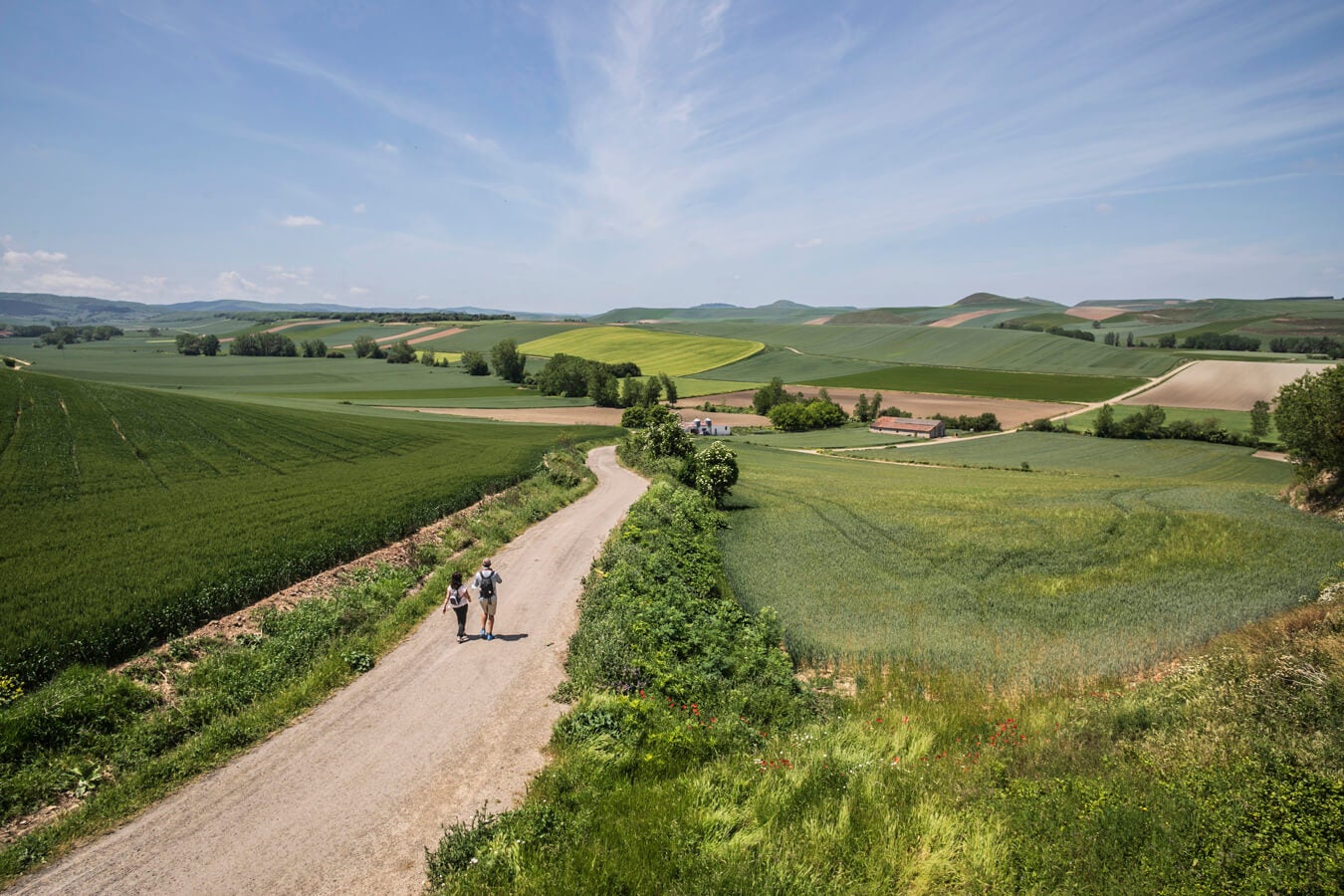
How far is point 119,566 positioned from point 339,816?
1322 cm

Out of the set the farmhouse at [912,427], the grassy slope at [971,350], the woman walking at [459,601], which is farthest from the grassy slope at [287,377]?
the woman walking at [459,601]

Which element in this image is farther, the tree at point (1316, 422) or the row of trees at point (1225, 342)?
the row of trees at point (1225, 342)

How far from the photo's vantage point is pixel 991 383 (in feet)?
382

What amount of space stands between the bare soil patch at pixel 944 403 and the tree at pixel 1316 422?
5230 centimetres

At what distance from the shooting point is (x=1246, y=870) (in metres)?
5.88

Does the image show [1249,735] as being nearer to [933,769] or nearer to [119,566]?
[933,769]

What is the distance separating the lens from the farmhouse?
3270 inches

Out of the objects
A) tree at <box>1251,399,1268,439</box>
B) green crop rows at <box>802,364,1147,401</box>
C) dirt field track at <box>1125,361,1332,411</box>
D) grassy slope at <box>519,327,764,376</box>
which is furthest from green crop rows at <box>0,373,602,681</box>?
dirt field track at <box>1125,361,1332,411</box>

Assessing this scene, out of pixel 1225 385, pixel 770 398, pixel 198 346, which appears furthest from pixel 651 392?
pixel 198 346

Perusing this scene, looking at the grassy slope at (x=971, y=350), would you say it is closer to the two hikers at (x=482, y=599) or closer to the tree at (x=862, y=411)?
the tree at (x=862, y=411)

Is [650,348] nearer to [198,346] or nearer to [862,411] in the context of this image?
[862,411]

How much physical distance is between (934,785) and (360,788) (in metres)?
8.78

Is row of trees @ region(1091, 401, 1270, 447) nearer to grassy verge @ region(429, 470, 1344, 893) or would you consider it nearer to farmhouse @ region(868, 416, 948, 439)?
farmhouse @ region(868, 416, 948, 439)

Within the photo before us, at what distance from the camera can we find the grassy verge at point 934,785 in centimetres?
640
